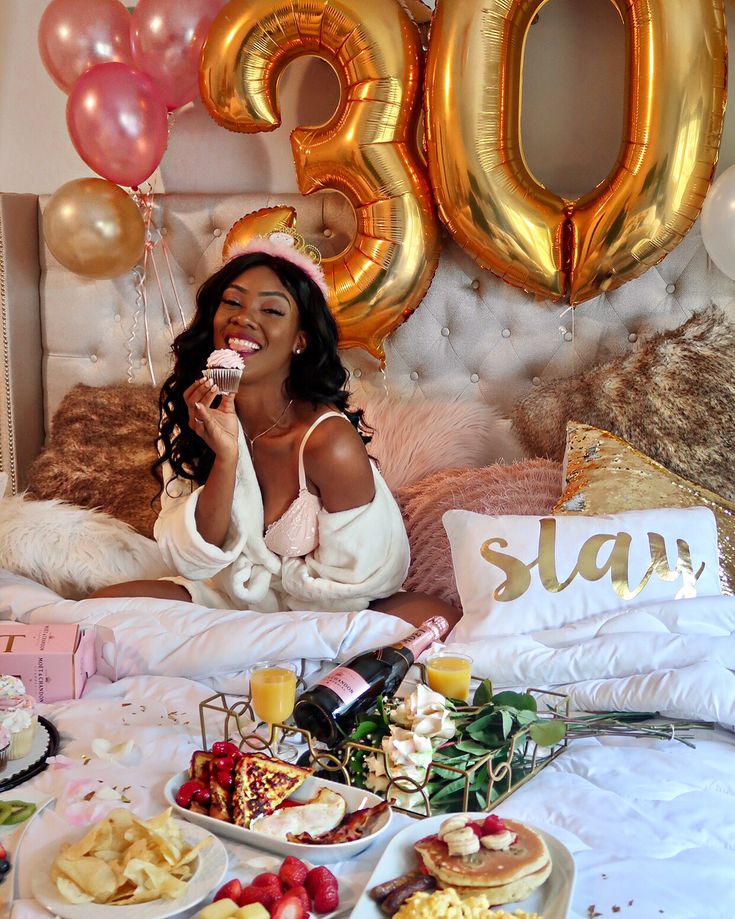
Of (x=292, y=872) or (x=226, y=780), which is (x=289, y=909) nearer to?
(x=292, y=872)

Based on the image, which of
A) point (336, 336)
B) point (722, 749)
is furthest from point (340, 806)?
point (336, 336)

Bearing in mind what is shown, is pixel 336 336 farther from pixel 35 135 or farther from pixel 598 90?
pixel 35 135

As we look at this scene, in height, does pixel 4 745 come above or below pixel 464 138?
below

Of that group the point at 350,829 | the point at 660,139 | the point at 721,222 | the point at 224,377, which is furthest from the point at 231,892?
the point at 660,139

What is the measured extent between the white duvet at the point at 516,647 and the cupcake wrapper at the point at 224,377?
0.46m

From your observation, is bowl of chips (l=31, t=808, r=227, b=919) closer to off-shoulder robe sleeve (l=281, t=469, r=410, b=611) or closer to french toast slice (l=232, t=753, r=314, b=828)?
french toast slice (l=232, t=753, r=314, b=828)

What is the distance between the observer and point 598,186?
231 cm

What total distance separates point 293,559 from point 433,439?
0.51 metres

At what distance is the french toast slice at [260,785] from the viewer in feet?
3.57

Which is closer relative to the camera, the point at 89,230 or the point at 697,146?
the point at 697,146

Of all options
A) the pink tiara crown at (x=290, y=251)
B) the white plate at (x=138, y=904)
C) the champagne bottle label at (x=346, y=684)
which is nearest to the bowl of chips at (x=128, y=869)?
the white plate at (x=138, y=904)

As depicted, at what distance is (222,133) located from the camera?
276 centimetres

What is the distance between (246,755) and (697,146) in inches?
67.8

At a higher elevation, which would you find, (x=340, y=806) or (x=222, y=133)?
(x=222, y=133)
